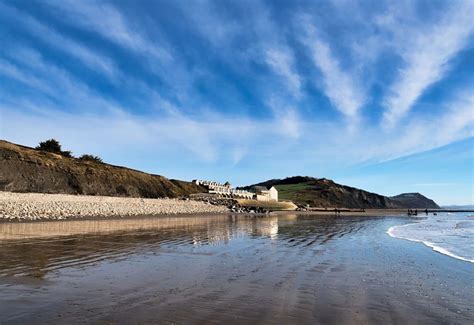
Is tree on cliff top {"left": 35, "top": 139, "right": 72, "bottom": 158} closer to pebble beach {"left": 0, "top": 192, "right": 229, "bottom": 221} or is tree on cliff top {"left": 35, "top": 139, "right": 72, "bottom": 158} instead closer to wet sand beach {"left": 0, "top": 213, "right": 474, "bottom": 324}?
pebble beach {"left": 0, "top": 192, "right": 229, "bottom": 221}

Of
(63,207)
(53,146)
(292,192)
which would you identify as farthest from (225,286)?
(292,192)

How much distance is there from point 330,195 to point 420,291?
171 m

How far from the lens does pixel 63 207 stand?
109ft

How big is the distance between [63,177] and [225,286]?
173ft

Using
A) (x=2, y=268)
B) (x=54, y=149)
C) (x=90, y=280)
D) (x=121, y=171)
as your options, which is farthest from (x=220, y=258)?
(x=54, y=149)

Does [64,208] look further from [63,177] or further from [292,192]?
[292,192]

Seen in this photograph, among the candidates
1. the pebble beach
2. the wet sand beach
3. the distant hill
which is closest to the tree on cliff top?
the pebble beach

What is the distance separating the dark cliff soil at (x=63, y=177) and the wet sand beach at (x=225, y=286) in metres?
36.7

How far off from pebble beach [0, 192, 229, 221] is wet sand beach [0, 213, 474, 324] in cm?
1436

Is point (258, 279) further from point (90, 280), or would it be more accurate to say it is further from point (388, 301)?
point (90, 280)

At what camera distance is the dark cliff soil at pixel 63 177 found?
46.9m

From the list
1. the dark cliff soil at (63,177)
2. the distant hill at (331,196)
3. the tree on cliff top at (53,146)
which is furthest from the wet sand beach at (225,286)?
the distant hill at (331,196)

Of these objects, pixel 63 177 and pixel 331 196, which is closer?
pixel 63 177

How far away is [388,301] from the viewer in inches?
298
